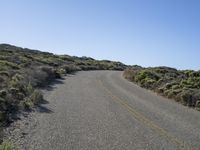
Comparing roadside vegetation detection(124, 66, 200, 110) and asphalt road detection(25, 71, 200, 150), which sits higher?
Answer: roadside vegetation detection(124, 66, 200, 110)

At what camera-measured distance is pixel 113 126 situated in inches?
582

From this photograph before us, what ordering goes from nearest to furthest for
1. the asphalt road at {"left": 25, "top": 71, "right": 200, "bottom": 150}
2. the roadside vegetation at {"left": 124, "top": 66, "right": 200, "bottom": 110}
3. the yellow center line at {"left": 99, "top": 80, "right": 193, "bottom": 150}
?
the asphalt road at {"left": 25, "top": 71, "right": 200, "bottom": 150} < the yellow center line at {"left": 99, "top": 80, "right": 193, "bottom": 150} < the roadside vegetation at {"left": 124, "top": 66, "right": 200, "bottom": 110}

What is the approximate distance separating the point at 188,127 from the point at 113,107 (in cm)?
535

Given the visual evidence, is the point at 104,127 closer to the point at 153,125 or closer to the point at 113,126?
the point at 113,126

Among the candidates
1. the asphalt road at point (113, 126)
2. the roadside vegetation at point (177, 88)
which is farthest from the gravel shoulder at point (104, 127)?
the roadside vegetation at point (177, 88)

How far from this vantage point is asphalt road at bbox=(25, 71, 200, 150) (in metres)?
11.8

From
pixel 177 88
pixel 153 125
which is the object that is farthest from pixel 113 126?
pixel 177 88

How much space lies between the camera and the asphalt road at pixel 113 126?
1177 cm

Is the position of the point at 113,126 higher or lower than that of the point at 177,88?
lower

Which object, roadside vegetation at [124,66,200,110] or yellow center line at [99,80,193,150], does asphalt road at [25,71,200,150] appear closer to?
yellow center line at [99,80,193,150]

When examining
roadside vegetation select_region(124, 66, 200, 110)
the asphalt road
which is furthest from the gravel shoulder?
roadside vegetation select_region(124, 66, 200, 110)

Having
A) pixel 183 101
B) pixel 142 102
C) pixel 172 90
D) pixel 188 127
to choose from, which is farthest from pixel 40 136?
pixel 172 90

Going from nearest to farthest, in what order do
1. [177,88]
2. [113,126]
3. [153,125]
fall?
[113,126], [153,125], [177,88]

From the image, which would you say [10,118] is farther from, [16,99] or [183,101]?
[183,101]
